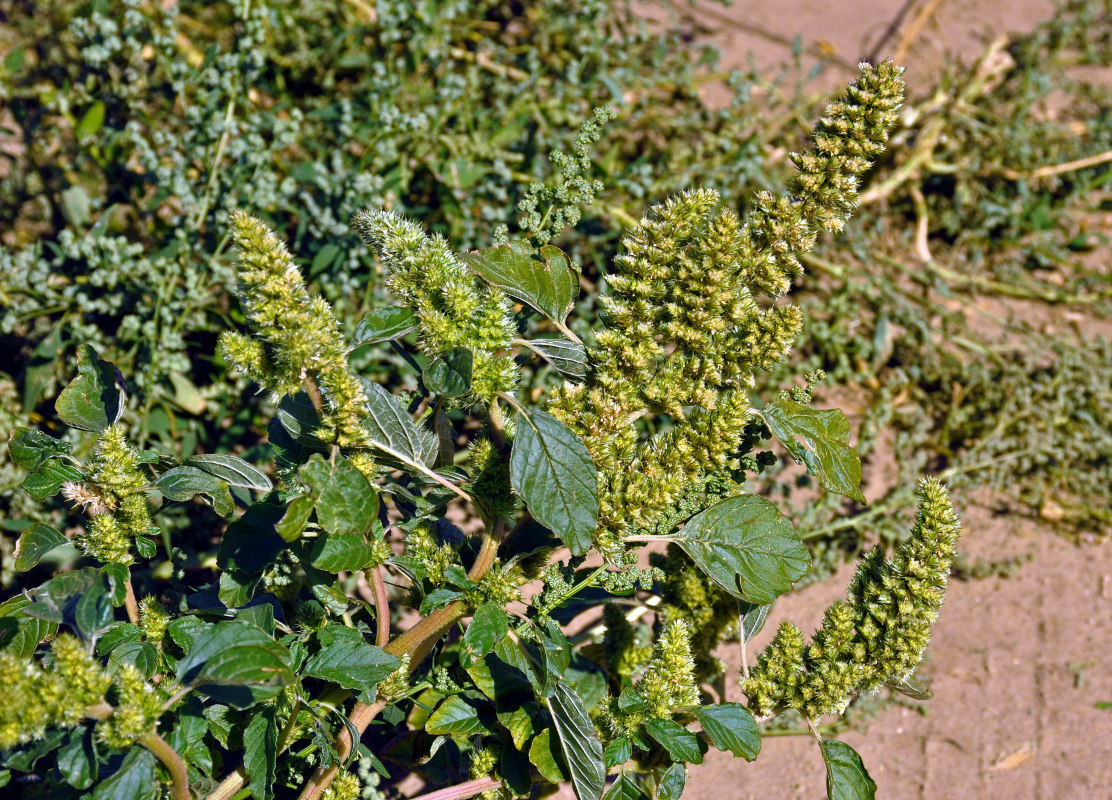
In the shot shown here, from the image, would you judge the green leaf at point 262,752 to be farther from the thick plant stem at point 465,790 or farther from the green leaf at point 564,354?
the green leaf at point 564,354

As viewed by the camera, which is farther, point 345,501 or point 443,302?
point 443,302

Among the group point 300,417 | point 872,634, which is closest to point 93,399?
point 300,417

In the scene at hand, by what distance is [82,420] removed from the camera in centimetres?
184

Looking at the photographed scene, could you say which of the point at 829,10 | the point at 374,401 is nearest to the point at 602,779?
the point at 374,401

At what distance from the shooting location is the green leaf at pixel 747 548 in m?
1.74

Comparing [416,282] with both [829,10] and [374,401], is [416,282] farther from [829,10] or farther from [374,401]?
[829,10]

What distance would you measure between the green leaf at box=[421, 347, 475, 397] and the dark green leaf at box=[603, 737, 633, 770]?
2.60 ft

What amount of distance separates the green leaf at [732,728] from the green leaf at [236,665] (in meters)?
0.80

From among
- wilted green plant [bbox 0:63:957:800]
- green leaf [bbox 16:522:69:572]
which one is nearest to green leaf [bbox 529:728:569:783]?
wilted green plant [bbox 0:63:957:800]

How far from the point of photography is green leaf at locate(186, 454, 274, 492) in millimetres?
1791

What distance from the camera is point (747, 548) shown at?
177 cm

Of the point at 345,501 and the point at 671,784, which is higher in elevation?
the point at 345,501

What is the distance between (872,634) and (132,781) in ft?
4.37

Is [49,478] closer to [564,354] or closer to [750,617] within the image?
[564,354]
